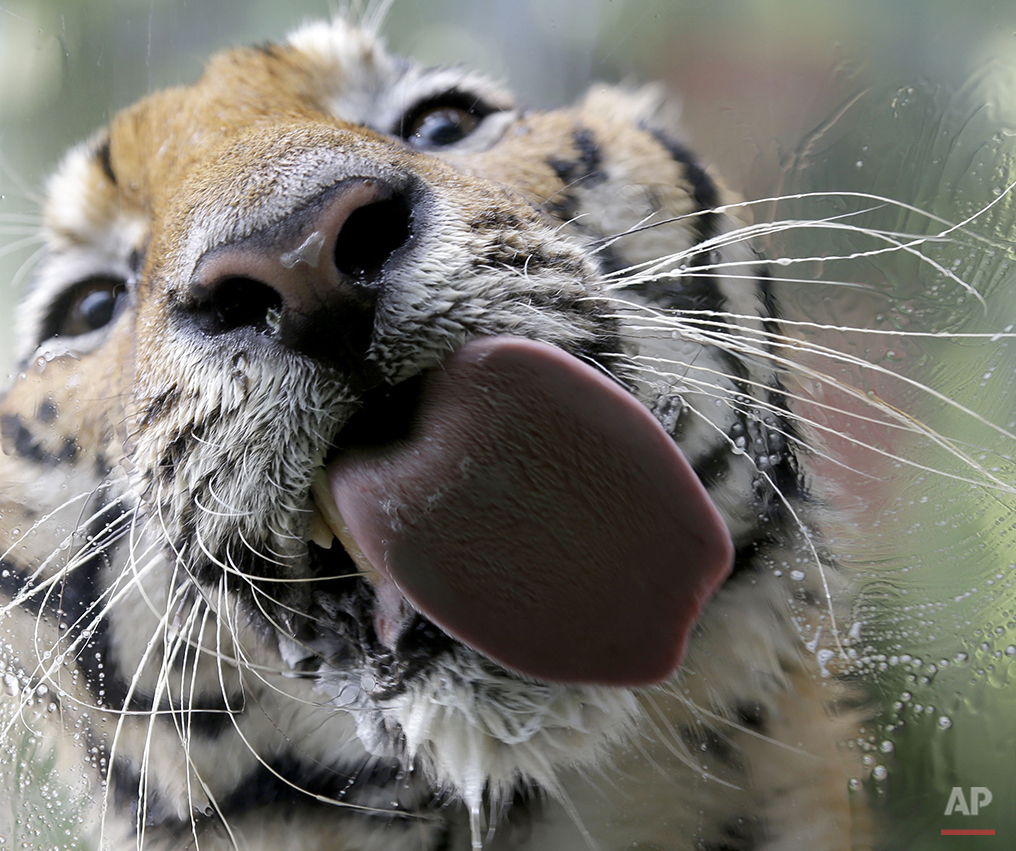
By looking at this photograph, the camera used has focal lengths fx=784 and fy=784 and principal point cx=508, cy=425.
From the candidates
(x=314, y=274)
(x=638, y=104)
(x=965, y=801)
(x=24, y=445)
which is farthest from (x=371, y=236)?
(x=965, y=801)

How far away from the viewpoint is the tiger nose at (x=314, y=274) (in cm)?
28

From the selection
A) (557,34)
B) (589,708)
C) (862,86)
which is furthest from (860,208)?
(589,708)

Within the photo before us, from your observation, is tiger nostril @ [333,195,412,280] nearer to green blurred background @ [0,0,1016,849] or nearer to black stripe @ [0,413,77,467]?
green blurred background @ [0,0,1016,849]

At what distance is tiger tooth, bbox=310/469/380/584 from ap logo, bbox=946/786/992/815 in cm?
32

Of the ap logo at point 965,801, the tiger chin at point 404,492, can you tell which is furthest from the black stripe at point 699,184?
the ap logo at point 965,801

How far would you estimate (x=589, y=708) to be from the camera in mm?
366

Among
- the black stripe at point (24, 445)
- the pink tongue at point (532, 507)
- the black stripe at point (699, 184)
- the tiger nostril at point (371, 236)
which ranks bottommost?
the pink tongue at point (532, 507)

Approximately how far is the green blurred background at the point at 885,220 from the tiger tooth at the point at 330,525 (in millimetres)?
217

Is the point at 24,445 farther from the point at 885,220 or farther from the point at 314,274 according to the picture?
the point at 885,220

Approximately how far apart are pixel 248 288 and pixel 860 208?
0.29 metres

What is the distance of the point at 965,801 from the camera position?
40cm

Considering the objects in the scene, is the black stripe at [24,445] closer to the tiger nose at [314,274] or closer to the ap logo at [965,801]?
the tiger nose at [314,274]

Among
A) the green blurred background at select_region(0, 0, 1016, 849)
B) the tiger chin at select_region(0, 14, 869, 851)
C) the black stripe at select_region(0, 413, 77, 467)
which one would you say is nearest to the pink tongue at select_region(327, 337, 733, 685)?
the tiger chin at select_region(0, 14, 869, 851)

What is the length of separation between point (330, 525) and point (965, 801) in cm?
35
